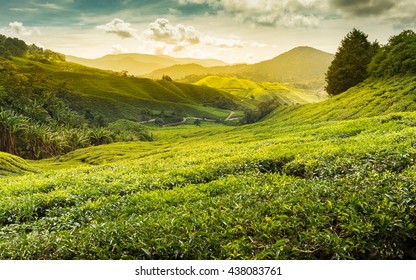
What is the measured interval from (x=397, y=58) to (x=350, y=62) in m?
12.9

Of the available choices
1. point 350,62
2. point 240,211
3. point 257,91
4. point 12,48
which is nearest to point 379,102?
point 350,62

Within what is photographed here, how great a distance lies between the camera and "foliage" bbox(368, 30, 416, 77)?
32969 millimetres

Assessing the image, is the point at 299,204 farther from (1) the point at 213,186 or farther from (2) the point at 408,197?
(1) the point at 213,186

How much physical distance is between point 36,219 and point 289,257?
5335mm

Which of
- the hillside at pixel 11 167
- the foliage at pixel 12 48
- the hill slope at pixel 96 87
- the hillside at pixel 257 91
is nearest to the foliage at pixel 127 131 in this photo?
the hill slope at pixel 96 87

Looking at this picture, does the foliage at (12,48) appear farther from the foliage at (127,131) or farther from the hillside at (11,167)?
the hillside at (11,167)

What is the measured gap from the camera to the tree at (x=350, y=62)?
46.7 meters

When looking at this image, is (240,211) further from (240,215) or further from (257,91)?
(257,91)

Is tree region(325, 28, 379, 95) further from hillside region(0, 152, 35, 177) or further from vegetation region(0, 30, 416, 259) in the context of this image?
hillside region(0, 152, 35, 177)

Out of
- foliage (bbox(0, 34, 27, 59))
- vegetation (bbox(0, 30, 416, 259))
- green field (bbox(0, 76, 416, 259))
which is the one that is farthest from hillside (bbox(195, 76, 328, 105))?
green field (bbox(0, 76, 416, 259))

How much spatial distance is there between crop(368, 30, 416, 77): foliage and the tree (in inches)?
255

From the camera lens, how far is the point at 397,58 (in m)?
34.8
